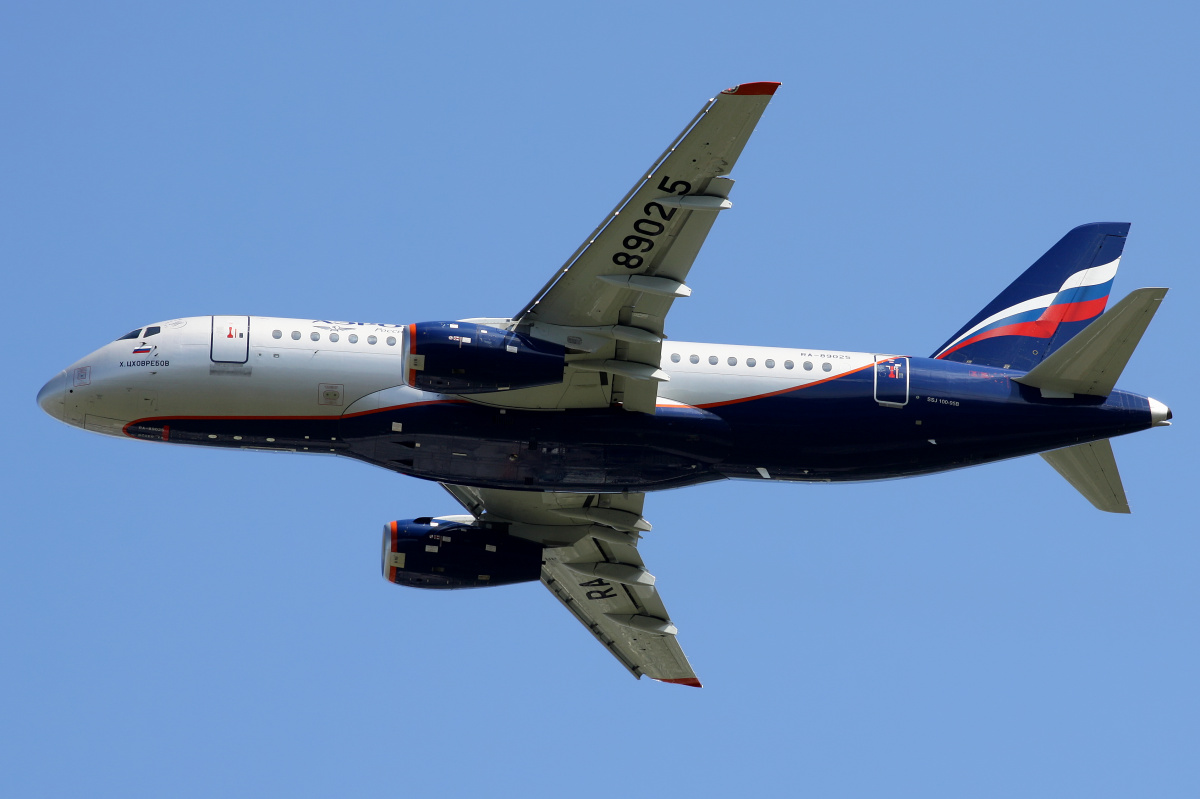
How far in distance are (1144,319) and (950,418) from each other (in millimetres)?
5540

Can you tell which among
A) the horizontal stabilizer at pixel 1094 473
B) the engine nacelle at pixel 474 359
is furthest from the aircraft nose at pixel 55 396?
the horizontal stabilizer at pixel 1094 473

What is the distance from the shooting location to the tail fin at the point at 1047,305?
4034cm

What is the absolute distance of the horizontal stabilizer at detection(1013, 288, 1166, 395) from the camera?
1394 inches

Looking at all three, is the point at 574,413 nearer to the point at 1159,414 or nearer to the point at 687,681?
the point at 687,681

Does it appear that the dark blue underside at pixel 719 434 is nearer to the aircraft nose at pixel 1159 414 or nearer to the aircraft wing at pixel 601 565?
the aircraft nose at pixel 1159 414

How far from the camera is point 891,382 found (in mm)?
37281

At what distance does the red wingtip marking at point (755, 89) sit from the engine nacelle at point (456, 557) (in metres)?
17.0

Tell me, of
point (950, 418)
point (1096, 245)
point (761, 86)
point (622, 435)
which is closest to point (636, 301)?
point (622, 435)

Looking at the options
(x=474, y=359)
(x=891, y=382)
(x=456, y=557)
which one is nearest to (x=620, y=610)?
(x=456, y=557)

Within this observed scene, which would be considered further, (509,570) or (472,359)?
(509,570)

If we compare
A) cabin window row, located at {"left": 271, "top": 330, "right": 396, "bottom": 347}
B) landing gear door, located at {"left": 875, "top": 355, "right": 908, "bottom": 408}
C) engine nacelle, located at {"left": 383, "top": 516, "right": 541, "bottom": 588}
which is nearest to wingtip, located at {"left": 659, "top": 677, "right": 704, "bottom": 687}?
engine nacelle, located at {"left": 383, "top": 516, "right": 541, "bottom": 588}

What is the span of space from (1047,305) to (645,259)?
1443 centimetres

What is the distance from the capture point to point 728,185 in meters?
32.5

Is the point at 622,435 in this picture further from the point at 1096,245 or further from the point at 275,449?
the point at 1096,245
